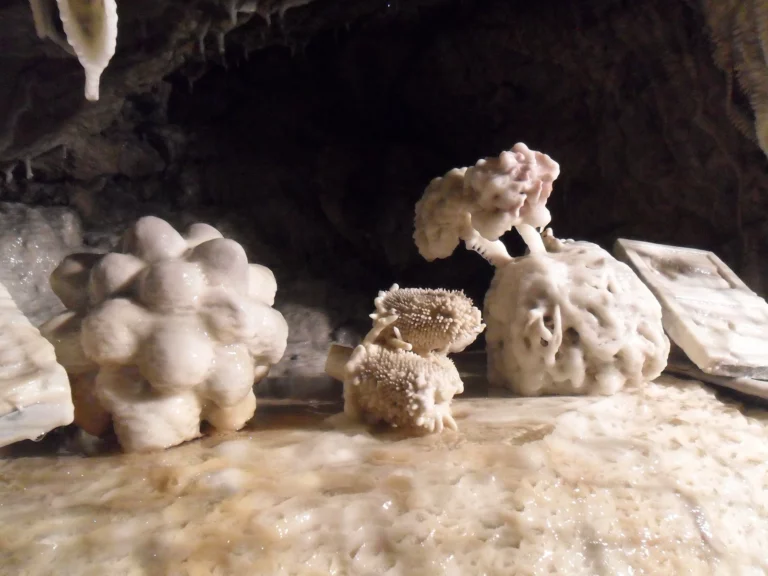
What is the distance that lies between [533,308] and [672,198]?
215 centimetres

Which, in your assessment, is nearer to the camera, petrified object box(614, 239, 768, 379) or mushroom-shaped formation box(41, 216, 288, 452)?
mushroom-shaped formation box(41, 216, 288, 452)

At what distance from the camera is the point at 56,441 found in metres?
1.96

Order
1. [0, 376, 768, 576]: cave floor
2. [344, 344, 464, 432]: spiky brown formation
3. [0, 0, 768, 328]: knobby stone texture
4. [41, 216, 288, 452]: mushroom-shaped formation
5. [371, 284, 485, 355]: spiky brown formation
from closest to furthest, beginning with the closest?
[0, 376, 768, 576]: cave floor, [41, 216, 288, 452]: mushroom-shaped formation, [344, 344, 464, 432]: spiky brown formation, [371, 284, 485, 355]: spiky brown formation, [0, 0, 768, 328]: knobby stone texture

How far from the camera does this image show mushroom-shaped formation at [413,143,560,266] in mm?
2287

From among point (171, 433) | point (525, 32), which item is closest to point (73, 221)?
point (171, 433)

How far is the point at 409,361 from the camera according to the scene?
6.67 ft

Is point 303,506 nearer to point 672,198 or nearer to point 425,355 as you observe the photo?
point 425,355

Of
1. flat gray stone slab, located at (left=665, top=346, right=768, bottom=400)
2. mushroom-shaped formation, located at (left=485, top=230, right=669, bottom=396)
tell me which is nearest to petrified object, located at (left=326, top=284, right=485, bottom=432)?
mushroom-shaped formation, located at (left=485, top=230, right=669, bottom=396)

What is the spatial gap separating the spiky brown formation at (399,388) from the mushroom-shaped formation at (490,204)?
687 millimetres

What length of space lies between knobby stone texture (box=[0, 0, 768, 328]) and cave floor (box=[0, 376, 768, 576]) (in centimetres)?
193

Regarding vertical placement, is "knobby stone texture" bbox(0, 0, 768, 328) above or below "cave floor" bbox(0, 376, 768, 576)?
above

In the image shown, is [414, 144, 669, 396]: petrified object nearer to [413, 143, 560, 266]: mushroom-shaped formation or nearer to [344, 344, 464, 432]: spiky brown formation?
Answer: [413, 143, 560, 266]: mushroom-shaped formation

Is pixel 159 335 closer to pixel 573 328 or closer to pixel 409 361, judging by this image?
pixel 409 361

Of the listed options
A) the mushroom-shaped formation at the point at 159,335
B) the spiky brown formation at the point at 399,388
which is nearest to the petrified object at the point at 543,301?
the spiky brown formation at the point at 399,388
